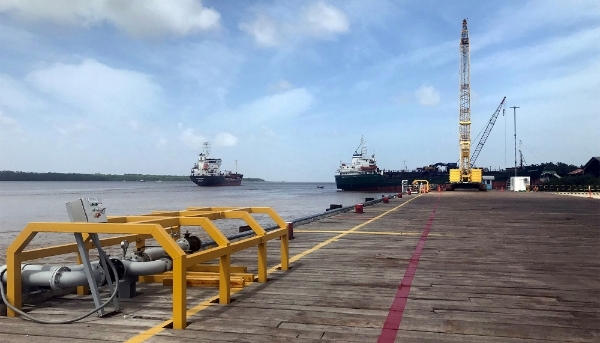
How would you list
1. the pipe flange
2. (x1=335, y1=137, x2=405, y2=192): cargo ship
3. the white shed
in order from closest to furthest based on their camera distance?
the pipe flange
the white shed
(x1=335, y1=137, x2=405, y2=192): cargo ship

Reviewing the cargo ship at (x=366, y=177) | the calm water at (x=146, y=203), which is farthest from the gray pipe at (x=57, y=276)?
the cargo ship at (x=366, y=177)

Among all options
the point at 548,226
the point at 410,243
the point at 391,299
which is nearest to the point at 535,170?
the point at 548,226

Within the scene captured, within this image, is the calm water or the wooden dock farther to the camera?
the calm water

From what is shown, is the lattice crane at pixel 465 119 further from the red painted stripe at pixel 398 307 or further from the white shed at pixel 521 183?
the red painted stripe at pixel 398 307

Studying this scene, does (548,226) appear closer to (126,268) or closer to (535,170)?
(126,268)

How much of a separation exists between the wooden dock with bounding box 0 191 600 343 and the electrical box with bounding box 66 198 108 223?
3.48 feet

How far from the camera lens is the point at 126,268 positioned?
17.6ft

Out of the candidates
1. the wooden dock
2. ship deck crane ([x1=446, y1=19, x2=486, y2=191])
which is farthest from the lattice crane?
the wooden dock

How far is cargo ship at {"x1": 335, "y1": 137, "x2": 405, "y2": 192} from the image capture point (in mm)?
88750

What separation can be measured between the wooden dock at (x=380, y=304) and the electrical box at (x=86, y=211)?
1.06 metres

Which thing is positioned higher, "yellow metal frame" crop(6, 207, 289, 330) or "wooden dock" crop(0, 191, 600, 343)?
"yellow metal frame" crop(6, 207, 289, 330)

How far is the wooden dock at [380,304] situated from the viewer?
4.16 meters

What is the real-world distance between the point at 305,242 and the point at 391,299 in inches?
221

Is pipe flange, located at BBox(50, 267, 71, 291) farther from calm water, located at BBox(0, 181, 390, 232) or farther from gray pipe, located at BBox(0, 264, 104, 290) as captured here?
calm water, located at BBox(0, 181, 390, 232)
